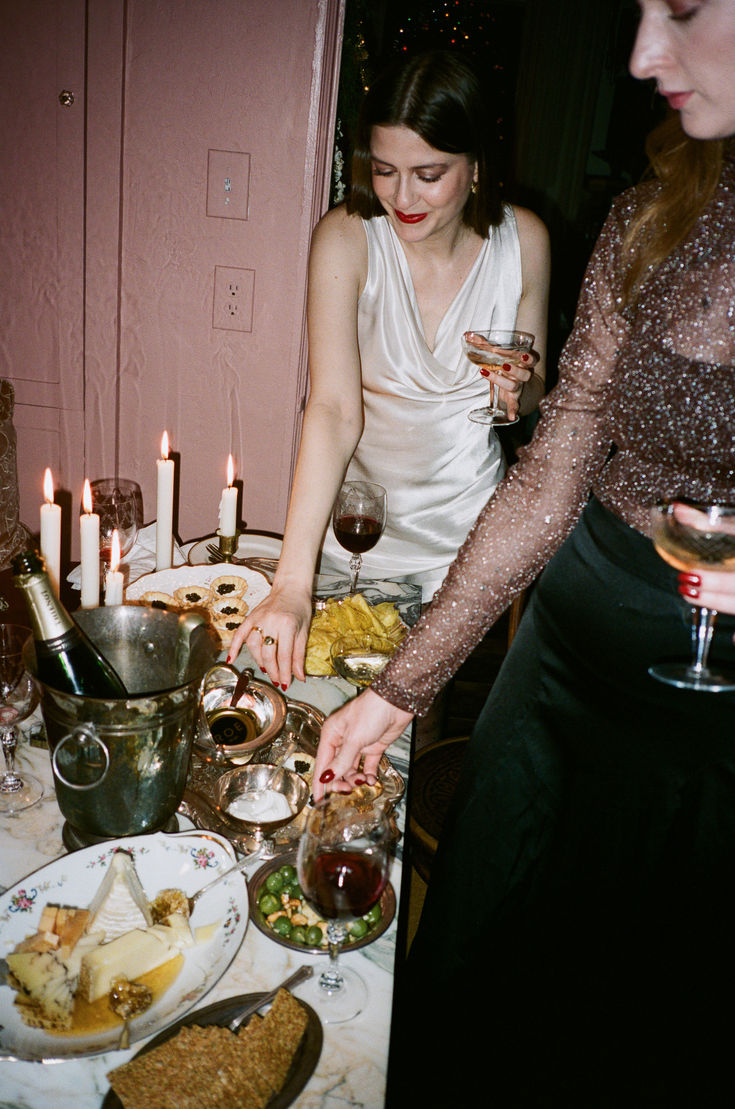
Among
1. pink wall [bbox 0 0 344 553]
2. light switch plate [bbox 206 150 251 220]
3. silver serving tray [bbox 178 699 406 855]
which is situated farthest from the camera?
light switch plate [bbox 206 150 251 220]

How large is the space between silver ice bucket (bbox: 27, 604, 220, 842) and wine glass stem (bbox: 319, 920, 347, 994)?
0.30 metres

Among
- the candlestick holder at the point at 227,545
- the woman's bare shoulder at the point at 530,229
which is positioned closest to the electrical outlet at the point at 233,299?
the woman's bare shoulder at the point at 530,229

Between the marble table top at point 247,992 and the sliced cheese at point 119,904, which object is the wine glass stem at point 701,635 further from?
the sliced cheese at point 119,904

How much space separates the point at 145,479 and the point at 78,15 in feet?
5.46

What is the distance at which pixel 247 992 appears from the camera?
38.5 inches

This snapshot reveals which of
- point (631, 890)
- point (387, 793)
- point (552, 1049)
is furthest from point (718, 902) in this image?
point (387, 793)

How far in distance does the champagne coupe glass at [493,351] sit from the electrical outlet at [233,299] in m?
1.20

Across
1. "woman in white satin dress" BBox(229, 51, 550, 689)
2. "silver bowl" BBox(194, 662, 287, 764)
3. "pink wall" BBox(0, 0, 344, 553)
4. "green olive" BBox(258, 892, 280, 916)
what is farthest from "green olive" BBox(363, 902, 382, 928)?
"pink wall" BBox(0, 0, 344, 553)

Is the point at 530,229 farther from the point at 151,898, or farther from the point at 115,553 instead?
the point at 151,898

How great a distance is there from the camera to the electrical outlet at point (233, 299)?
3.16 m

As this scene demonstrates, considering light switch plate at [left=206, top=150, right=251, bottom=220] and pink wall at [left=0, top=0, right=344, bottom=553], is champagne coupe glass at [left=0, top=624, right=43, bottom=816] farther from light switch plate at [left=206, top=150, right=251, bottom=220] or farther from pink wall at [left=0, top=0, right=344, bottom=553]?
light switch plate at [left=206, top=150, right=251, bottom=220]

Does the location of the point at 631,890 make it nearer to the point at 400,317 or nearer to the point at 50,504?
the point at 50,504

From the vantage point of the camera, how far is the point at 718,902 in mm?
1135

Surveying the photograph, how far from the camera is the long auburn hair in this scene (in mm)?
1126
